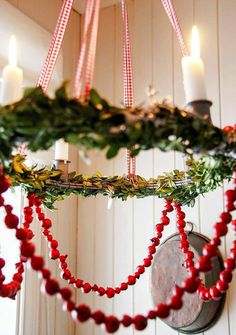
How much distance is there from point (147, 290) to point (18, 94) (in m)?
1.44

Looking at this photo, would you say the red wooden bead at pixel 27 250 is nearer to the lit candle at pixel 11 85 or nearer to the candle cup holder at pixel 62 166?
the lit candle at pixel 11 85

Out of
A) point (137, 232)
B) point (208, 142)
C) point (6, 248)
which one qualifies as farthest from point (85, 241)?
point (208, 142)

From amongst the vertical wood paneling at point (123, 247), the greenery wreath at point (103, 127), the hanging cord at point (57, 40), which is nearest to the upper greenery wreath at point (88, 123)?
the greenery wreath at point (103, 127)

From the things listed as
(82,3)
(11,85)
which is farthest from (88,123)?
(82,3)

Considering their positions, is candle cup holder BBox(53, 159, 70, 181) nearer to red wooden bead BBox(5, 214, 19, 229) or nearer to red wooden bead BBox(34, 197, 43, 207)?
red wooden bead BBox(34, 197, 43, 207)

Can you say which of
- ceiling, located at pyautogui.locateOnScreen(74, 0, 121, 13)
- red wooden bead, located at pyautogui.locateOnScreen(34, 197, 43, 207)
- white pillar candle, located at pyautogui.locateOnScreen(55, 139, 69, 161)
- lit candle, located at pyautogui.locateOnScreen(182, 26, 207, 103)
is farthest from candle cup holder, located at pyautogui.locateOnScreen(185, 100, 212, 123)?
ceiling, located at pyautogui.locateOnScreen(74, 0, 121, 13)

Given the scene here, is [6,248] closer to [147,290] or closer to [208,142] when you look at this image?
[147,290]

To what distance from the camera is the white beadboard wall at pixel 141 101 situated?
2.00m

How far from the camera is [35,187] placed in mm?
1201

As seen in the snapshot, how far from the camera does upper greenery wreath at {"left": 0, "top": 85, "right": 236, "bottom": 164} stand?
2.28ft

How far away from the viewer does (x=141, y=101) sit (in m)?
2.19

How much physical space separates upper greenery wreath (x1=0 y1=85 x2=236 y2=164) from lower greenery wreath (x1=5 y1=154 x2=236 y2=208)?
301 mm

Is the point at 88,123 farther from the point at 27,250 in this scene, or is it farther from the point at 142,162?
the point at 142,162

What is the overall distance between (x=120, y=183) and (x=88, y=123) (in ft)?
2.04
